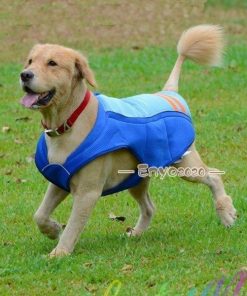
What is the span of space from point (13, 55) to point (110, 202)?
8.51 m

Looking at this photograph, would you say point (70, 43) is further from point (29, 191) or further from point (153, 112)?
point (153, 112)

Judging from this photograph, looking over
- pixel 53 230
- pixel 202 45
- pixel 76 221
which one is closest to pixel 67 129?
pixel 76 221

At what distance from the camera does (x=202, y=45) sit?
7.88 m

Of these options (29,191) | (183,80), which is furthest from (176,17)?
(29,191)

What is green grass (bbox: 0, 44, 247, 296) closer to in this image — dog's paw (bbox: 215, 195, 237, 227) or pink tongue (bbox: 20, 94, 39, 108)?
dog's paw (bbox: 215, 195, 237, 227)

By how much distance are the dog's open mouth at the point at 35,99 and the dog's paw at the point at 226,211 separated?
165cm

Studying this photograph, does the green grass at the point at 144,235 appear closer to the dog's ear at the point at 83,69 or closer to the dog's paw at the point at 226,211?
the dog's paw at the point at 226,211

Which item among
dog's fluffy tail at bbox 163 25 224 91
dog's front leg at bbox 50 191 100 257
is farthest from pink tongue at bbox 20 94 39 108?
dog's fluffy tail at bbox 163 25 224 91

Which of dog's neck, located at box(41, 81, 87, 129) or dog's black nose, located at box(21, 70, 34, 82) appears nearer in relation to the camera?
dog's black nose, located at box(21, 70, 34, 82)

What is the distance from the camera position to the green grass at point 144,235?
19.4 ft

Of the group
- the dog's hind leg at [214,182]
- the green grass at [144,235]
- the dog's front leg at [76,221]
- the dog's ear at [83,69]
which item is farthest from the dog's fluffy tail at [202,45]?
the dog's front leg at [76,221]

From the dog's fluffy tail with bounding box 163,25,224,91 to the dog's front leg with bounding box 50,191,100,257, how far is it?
5.39 ft

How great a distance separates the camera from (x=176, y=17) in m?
18.5

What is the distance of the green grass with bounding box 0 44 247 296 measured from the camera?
233 inches
